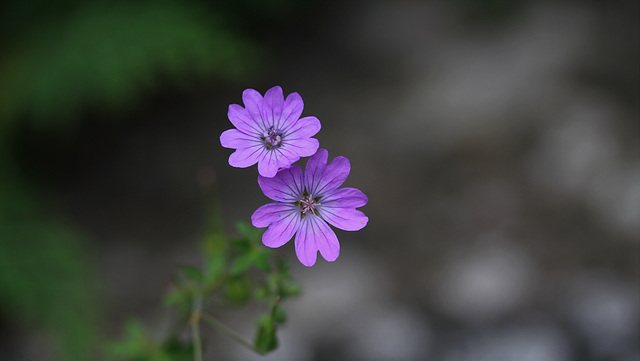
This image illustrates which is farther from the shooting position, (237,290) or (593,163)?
(593,163)

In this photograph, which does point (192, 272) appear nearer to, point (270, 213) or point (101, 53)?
point (270, 213)

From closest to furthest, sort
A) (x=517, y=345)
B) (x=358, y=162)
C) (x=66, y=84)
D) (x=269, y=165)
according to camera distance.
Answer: (x=269, y=165), (x=517, y=345), (x=66, y=84), (x=358, y=162)

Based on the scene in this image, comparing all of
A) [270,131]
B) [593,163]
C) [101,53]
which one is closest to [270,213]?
[270,131]

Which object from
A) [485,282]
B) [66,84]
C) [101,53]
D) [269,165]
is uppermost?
[101,53]

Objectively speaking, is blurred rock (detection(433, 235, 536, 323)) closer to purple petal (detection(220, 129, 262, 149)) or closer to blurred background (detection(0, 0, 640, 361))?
blurred background (detection(0, 0, 640, 361))

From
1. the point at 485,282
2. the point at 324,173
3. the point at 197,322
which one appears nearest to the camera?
the point at 324,173

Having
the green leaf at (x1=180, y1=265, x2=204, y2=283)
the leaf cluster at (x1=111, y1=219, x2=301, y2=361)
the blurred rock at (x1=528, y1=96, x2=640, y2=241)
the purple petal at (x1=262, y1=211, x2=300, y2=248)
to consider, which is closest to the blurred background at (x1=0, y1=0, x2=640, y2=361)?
the blurred rock at (x1=528, y1=96, x2=640, y2=241)

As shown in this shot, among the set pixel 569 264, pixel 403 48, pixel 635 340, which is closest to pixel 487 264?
pixel 569 264
